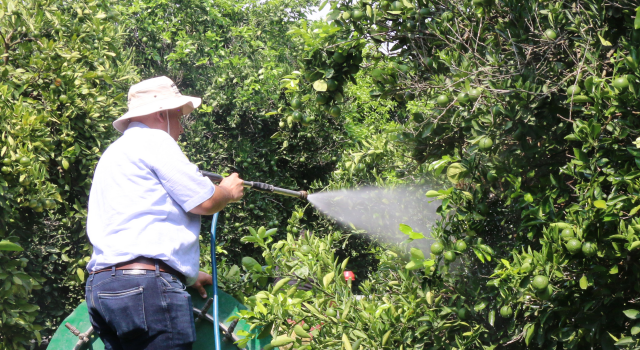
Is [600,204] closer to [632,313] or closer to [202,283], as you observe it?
[632,313]

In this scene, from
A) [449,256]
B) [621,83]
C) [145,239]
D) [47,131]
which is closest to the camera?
[621,83]

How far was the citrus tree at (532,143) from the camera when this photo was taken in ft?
5.86

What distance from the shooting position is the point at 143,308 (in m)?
2.33

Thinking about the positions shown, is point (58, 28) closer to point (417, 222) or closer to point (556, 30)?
point (417, 222)

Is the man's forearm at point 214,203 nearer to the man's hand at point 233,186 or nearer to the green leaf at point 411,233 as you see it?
the man's hand at point 233,186

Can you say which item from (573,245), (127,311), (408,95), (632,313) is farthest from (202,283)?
(632,313)

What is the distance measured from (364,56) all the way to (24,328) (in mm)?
2770

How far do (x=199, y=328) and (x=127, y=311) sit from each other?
0.72 m

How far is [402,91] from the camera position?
8.44 feet

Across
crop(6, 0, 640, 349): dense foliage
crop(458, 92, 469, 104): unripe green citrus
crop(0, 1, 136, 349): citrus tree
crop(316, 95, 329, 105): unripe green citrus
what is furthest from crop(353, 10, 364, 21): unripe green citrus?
crop(0, 1, 136, 349): citrus tree

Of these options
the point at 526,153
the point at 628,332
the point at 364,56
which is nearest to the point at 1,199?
the point at 364,56

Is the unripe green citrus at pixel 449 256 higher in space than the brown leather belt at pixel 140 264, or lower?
lower

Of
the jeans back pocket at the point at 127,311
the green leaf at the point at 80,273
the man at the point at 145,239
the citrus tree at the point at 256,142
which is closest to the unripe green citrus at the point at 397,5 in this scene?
the man at the point at 145,239

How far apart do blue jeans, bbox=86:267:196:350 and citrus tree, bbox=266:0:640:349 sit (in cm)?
111
